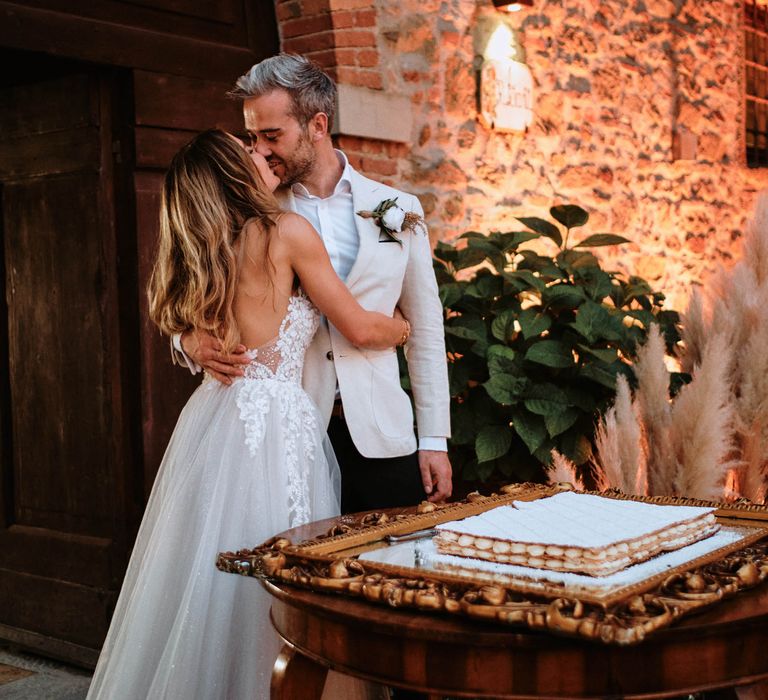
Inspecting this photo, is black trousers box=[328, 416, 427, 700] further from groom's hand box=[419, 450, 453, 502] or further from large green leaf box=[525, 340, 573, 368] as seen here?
large green leaf box=[525, 340, 573, 368]

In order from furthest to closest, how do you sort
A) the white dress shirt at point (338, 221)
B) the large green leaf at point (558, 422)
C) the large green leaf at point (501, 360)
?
the large green leaf at point (501, 360)
the large green leaf at point (558, 422)
the white dress shirt at point (338, 221)

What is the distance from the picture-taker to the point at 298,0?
4.22m

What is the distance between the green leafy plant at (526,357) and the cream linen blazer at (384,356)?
0.86 metres

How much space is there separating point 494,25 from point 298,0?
1261 millimetres

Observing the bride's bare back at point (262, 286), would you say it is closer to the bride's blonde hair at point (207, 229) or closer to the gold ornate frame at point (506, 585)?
the bride's blonde hair at point (207, 229)

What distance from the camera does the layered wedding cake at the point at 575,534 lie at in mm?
1339

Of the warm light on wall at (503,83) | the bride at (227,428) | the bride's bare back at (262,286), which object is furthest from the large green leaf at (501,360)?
the warm light on wall at (503,83)

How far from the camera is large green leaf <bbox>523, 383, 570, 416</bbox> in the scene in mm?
3561

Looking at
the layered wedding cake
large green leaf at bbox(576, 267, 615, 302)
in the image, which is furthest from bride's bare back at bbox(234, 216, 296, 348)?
large green leaf at bbox(576, 267, 615, 302)

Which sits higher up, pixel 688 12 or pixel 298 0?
pixel 688 12

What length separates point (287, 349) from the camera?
2.41 metres

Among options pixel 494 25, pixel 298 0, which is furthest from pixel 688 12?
pixel 298 0

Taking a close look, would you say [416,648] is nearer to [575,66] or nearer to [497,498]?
[497,498]

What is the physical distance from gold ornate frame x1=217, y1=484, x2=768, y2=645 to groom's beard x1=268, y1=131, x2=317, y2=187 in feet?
3.95
